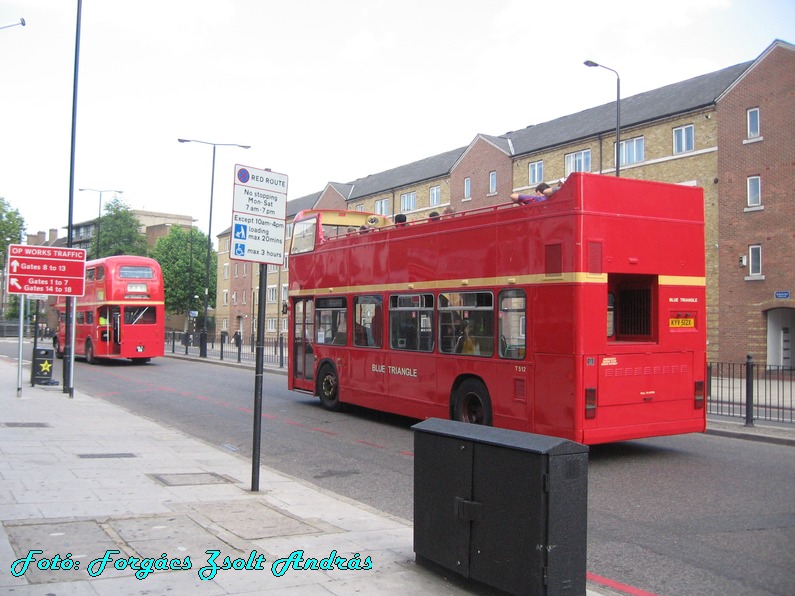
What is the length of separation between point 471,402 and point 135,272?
2304 cm

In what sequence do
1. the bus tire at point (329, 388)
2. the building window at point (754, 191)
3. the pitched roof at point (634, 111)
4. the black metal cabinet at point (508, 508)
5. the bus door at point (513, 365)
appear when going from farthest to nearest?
1. the pitched roof at point (634, 111)
2. the building window at point (754, 191)
3. the bus tire at point (329, 388)
4. the bus door at point (513, 365)
5. the black metal cabinet at point (508, 508)

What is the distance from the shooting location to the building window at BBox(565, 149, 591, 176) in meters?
36.7

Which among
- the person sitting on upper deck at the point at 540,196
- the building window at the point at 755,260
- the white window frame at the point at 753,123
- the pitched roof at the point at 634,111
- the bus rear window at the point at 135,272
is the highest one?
the pitched roof at the point at 634,111

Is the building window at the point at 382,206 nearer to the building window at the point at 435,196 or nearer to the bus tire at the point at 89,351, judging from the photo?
the building window at the point at 435,196

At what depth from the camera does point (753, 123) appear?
29.2 m

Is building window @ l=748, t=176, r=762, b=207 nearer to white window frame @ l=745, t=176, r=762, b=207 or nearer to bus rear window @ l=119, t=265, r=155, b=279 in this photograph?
white window frame @ l=745, t=176, r=762, b=207

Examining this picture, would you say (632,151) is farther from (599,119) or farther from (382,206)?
(382,206)

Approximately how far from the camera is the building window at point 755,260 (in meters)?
28.3

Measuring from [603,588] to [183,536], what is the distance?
3.23 meters

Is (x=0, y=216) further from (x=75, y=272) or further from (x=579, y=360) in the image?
(x=579, y=360)

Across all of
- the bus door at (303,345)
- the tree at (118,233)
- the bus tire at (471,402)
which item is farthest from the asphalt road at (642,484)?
the tree at (118,233)

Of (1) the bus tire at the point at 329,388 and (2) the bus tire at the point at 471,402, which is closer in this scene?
(2) the bus tire at the point at 471,402

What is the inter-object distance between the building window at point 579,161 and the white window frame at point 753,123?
8533 millimetres

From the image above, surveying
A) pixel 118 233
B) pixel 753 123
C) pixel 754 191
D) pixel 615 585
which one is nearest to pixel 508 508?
pixel 615 585
